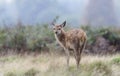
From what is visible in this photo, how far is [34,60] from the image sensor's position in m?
16.2

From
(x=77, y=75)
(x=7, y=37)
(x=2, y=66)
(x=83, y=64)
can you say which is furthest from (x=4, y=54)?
(x=77, y=75)

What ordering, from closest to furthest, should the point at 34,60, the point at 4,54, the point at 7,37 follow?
1. the point at 34,60
2. the point at 4,54
3. the point at 7,37

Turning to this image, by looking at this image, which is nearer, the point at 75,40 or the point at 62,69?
the point at 62,69

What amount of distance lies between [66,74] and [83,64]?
1496mm

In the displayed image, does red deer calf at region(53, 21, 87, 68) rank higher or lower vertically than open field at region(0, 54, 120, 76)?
higher

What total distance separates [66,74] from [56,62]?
4.88 ft

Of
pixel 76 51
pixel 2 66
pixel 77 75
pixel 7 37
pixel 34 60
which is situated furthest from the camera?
pixel 7 37

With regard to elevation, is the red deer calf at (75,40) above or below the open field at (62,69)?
above

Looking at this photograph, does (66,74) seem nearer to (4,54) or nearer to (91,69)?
(91,69)

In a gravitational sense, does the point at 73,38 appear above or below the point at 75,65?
above

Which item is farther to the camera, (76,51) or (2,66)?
(2,66)

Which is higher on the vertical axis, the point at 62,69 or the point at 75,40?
the point at 75,40

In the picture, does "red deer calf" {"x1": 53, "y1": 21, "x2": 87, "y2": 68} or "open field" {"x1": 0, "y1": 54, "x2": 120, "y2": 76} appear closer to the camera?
"open field" {"x1": 0, "y1": 54, "x2": 120, "y2": 76}

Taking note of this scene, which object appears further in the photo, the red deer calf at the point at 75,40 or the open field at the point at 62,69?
the red deer calf at the point at 75,40
